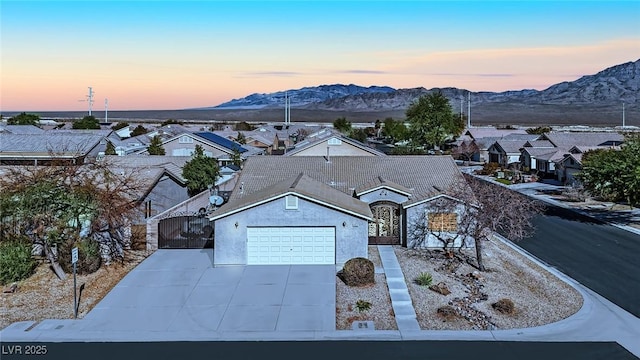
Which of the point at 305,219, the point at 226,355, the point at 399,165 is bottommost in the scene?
the point at 226,355

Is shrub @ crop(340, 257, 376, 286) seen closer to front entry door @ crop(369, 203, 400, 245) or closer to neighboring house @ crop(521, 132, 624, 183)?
front entry door @ crop(369, 203, 400, 245)

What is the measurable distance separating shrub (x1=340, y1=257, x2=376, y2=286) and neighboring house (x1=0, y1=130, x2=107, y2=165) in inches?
703

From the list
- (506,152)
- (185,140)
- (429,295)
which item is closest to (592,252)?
(429,295)

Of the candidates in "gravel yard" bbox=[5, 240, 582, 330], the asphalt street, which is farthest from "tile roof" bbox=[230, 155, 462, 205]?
"gravel yard" bbox=[5, 240, 582, 330]

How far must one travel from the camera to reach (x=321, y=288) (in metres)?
22.7

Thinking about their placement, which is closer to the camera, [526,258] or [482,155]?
[526,258]

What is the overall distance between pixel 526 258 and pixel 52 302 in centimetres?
2041

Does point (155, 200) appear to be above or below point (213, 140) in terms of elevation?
below

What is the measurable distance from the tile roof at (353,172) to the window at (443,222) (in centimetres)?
147

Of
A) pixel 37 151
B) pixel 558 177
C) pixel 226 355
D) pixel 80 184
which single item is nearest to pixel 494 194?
pixel 226 355

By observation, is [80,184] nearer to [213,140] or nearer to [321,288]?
[321,288]

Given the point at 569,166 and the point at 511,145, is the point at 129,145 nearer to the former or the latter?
the point at 511,145

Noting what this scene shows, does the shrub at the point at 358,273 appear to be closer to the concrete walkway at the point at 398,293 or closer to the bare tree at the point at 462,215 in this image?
the concrete walkway at the point at 398,293

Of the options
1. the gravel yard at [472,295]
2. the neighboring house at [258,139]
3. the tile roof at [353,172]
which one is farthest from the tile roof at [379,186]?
the neighboring house at [258,139]
